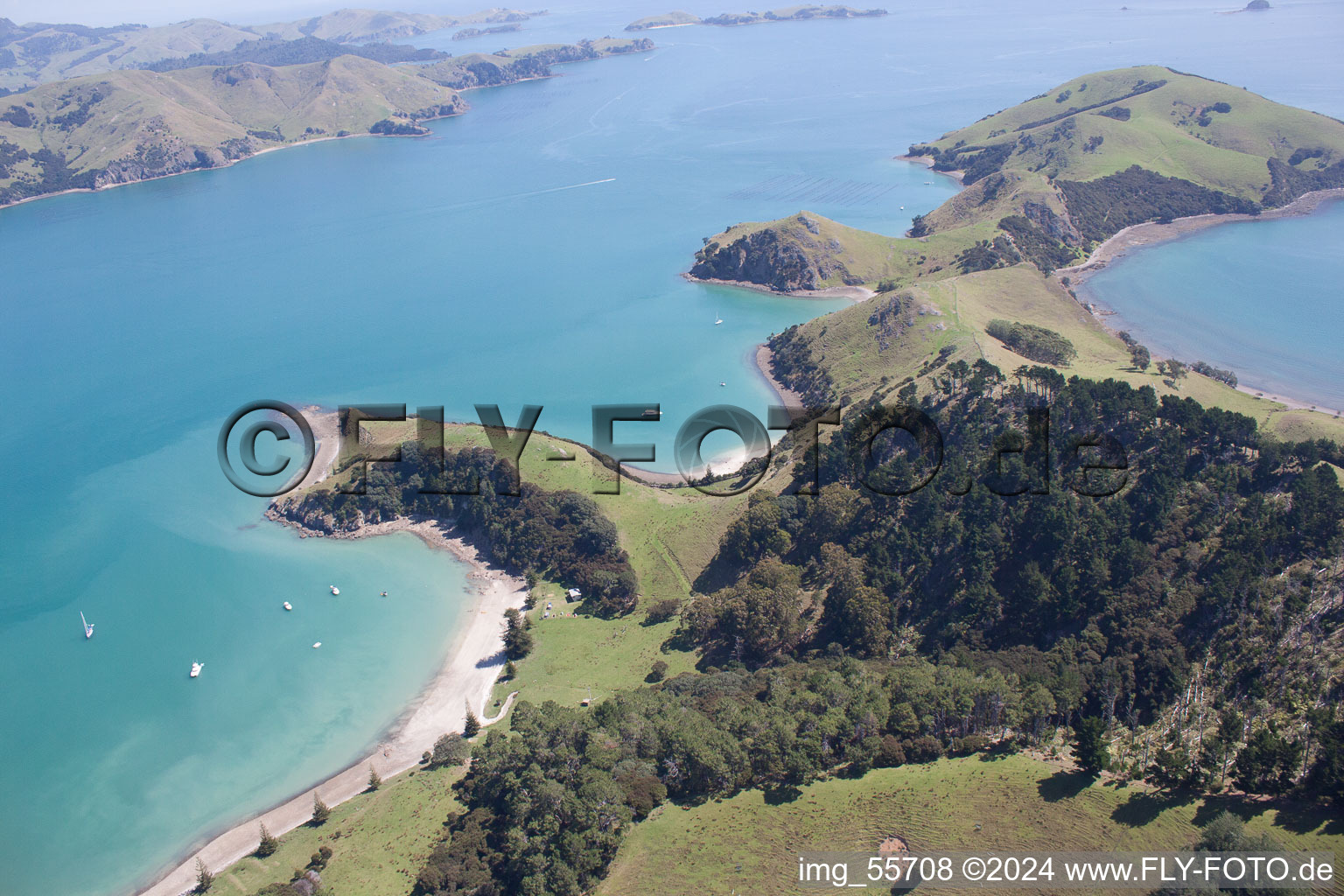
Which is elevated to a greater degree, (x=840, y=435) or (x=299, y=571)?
(x=840, y=435)

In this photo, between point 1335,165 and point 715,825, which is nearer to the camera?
point 715,825

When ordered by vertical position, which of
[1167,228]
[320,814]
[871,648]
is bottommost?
[320,814]

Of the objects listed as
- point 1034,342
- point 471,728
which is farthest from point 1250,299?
point 471,728

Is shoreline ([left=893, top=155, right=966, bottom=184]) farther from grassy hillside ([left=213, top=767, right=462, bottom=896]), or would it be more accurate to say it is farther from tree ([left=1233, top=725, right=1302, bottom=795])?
grassy hillside ([left=213, top=767, right=462, bottom=896])

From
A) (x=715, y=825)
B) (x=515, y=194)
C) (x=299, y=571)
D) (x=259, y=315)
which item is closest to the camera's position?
(x=715, y=825)

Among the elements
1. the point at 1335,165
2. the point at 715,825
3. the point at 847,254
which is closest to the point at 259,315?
the point at 847,254

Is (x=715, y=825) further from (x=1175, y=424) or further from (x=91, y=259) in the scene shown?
(x=91, y=259)

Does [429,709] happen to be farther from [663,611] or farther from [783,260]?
[783,260]
